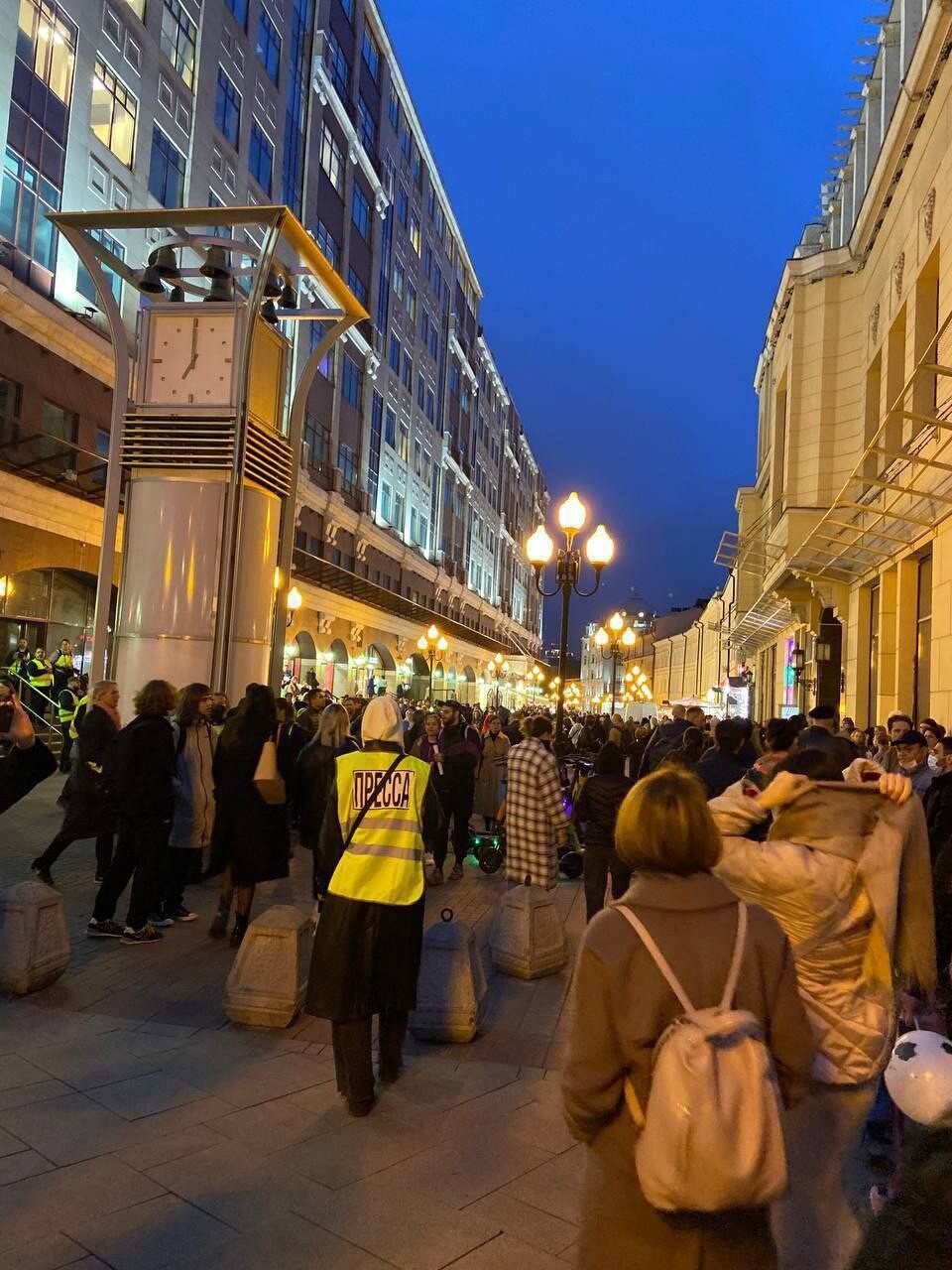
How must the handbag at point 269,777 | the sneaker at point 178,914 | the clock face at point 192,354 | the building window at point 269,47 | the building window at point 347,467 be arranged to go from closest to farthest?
the handbag at point 269,777
the sneaker at point 178,914
the clock face at point 192,354
the building window at point 269,47
the building window at point 347,467

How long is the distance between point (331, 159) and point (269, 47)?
5962 mm

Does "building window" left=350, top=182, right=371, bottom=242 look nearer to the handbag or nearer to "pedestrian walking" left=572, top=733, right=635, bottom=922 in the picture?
"pedestrian walking" left=572, top=733, right=635, bottom=922

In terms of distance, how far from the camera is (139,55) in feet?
81.1

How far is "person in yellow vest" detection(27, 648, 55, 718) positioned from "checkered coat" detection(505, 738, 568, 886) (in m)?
14.2

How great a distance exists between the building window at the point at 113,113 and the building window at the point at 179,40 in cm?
255

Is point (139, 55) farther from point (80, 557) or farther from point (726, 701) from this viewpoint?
point (726, 701)

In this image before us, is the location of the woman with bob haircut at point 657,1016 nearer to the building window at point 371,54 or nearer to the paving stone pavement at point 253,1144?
the paving stone pavement at point 253,1144

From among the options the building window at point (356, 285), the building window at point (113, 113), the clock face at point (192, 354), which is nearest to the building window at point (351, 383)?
the building window at point (356, 285)

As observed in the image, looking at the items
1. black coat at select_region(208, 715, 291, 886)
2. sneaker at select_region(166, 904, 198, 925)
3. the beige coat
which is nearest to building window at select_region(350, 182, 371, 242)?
sneaker at select_region(166, 904, 198, 925)

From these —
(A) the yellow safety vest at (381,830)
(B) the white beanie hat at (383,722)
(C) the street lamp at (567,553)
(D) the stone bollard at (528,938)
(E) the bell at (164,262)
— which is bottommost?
(D) the stone bollard at (528,938)

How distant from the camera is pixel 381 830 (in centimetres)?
479

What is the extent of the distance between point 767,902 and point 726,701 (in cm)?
4058

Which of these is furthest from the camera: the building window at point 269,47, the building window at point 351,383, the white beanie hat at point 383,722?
the building window at point 351,383

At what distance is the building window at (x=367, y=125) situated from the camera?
4078cm
